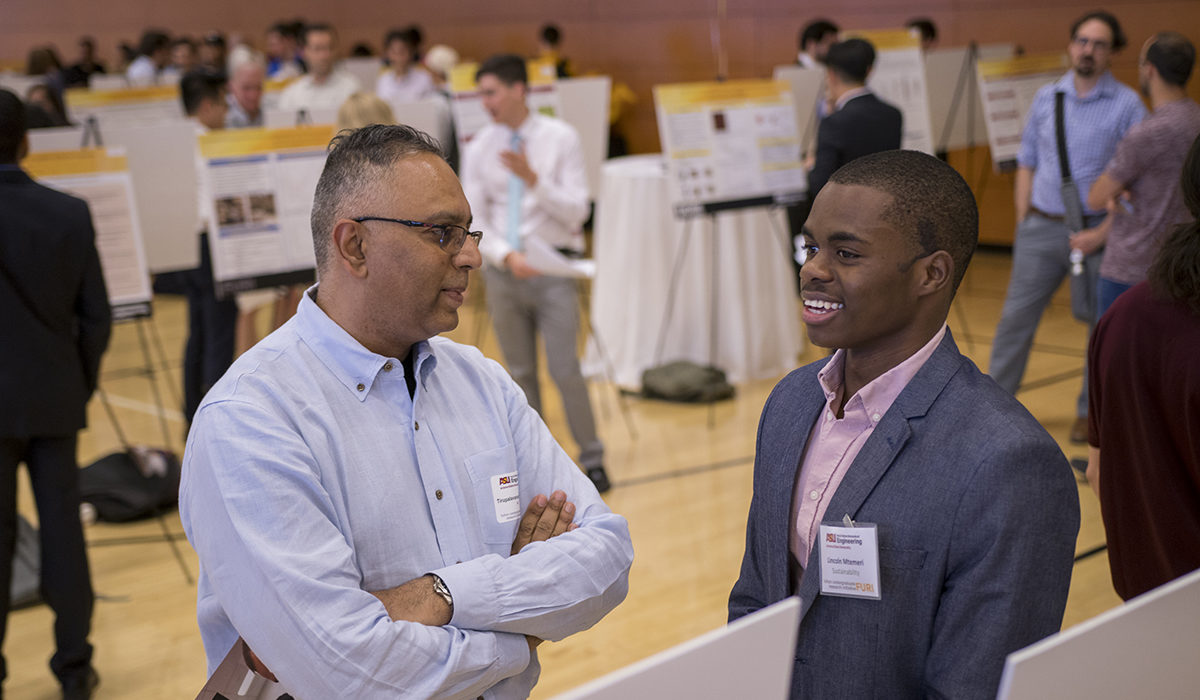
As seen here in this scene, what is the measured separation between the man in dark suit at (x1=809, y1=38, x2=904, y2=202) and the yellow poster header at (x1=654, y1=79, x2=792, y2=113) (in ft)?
2.49

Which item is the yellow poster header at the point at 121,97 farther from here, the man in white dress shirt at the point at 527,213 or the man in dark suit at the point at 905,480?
the man in dark suit at the point at 905,480

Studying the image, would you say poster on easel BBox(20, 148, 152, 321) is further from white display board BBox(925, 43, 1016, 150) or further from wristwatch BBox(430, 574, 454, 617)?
white display board BBox(925, 43, 1016, 150)

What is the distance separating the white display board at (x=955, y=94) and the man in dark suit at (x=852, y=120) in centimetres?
296

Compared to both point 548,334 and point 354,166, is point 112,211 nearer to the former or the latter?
point 548,334

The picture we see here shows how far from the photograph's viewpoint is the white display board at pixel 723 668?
878mm

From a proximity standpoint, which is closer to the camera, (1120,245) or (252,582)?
(252,582)

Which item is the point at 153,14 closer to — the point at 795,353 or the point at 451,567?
the point at 795,353

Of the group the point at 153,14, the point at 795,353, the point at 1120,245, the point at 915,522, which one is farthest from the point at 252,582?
the point at 153,14

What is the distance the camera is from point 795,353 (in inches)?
264

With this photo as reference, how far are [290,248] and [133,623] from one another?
61.2 inches

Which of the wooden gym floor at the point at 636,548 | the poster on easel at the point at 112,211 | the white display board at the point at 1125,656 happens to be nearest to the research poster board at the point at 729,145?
the wooden gym floor at the point at 636,548

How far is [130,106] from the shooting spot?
24.2ft

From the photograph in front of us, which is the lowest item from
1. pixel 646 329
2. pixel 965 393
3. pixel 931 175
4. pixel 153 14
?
pixel 646 329

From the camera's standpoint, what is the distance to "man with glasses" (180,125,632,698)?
146 cm
